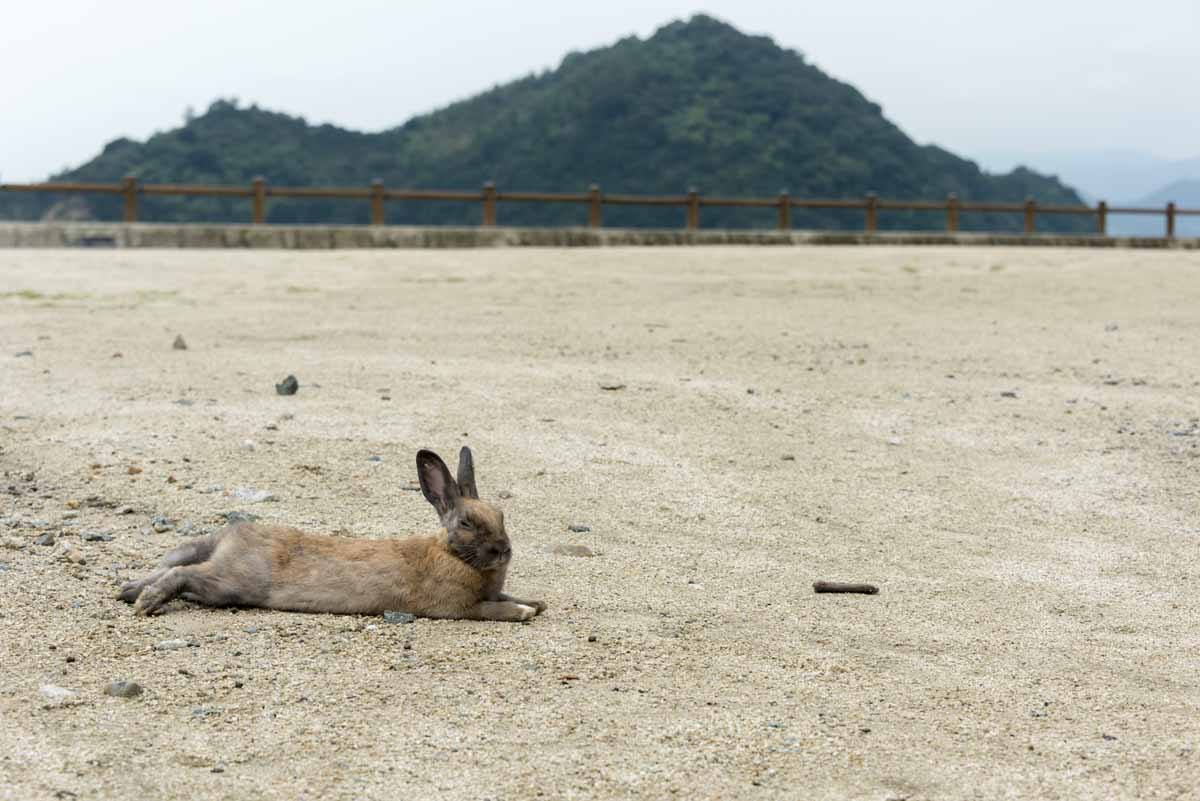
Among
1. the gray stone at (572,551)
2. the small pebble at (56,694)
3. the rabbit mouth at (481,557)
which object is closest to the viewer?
the small pebble at (56,694)

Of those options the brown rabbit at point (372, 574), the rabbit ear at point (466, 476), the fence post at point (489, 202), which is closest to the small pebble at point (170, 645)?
the brown rabbit at point (372, 574)

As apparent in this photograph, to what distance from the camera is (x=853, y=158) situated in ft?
204

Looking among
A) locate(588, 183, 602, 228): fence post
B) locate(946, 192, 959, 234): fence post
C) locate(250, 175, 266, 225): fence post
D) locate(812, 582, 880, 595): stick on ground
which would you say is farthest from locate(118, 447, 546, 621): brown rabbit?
locate(946, 192, 959, 234): fence post

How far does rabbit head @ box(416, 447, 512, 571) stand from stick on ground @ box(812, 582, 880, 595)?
1.24 metres

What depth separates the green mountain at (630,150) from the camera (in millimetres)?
55594

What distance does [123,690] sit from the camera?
139 inches

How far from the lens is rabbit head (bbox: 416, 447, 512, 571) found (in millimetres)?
4195

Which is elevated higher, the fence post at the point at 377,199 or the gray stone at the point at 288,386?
the fence post at the point at 377,199

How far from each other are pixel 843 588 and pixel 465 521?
147 centimetres

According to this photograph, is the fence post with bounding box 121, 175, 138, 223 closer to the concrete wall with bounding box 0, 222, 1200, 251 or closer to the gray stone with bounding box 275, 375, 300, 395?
the concrete wall with bounding box 0, 222, 1200, 251

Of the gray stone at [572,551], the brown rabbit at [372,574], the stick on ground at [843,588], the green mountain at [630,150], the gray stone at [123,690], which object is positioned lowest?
the stick on ground at [843,588]

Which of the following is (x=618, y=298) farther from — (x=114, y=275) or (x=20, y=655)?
(x=20, y=655)

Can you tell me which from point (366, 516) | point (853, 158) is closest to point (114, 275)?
point (366, 516)

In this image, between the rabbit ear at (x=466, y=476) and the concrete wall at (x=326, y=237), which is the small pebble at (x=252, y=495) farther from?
the concrete wall at (x=326, y=237)
